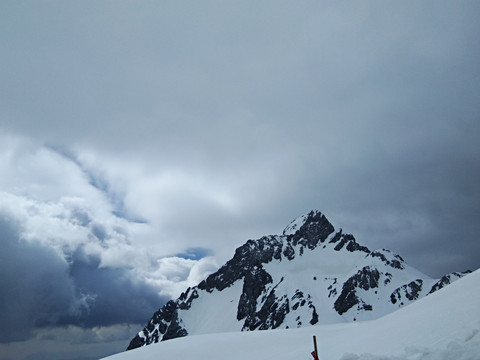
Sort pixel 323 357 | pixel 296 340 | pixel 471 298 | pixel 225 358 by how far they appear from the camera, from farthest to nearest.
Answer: pixel 296 340
pixel 225 358
pixel 323 357
pixel 471 298

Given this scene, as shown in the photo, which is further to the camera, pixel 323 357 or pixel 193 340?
pixel 193 340

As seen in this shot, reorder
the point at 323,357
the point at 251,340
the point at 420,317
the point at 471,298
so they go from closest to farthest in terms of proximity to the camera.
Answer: the point at 471,298
the point at 420,317
the point at 323,357
the point at 251,340

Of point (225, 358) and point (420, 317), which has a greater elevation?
point (420, 317)

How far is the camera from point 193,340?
31.3 m

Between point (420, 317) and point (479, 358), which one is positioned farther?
point (420, 317)

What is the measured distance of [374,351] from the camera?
1311 centimetres

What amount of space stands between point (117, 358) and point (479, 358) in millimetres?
29482

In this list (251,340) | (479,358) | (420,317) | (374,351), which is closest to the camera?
(479,358)

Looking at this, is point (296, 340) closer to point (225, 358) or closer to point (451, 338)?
point (225, 358)

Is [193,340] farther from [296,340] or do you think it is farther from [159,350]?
[296,340]

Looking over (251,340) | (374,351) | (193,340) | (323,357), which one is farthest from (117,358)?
(374,351)

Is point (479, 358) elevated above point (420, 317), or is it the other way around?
point (420, 317)

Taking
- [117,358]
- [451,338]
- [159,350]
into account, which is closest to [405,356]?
[451,338]

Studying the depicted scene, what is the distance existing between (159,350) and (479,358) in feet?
85.8
